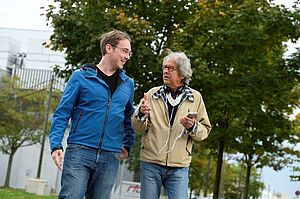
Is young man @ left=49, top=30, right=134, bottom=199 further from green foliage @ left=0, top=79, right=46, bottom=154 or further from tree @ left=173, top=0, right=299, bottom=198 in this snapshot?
green foliage @ left=0, top=79, right=46, bottom=154

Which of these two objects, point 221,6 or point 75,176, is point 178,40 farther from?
point 75,176

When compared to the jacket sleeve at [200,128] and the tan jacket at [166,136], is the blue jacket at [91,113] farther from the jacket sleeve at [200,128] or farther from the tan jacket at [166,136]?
the jacket sleeve at [200,128]

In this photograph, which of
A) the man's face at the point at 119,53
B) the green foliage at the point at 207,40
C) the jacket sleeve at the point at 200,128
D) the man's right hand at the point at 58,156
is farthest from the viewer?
the green foliage at the point at 207,40

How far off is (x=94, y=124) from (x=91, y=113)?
0.09m

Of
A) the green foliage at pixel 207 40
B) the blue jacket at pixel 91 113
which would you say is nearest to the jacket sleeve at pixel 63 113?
the blue jacket at pixel 91 113

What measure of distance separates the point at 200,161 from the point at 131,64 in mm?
28892

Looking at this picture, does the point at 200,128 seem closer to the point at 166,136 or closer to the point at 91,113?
the point at 166,136

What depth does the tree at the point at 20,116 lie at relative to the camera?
122 ft

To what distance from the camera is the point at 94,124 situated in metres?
4.29


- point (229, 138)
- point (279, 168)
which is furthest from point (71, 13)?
point (279, 168)

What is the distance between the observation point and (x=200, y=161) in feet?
131

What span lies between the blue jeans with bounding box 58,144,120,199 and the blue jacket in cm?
6

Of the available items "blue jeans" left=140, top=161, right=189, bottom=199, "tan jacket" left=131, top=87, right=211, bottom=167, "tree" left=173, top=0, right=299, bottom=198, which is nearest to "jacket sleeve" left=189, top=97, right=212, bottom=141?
"tan jacket" left=131, top=87, right=211, bottom=167

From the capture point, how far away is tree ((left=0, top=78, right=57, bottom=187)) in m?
37.1
